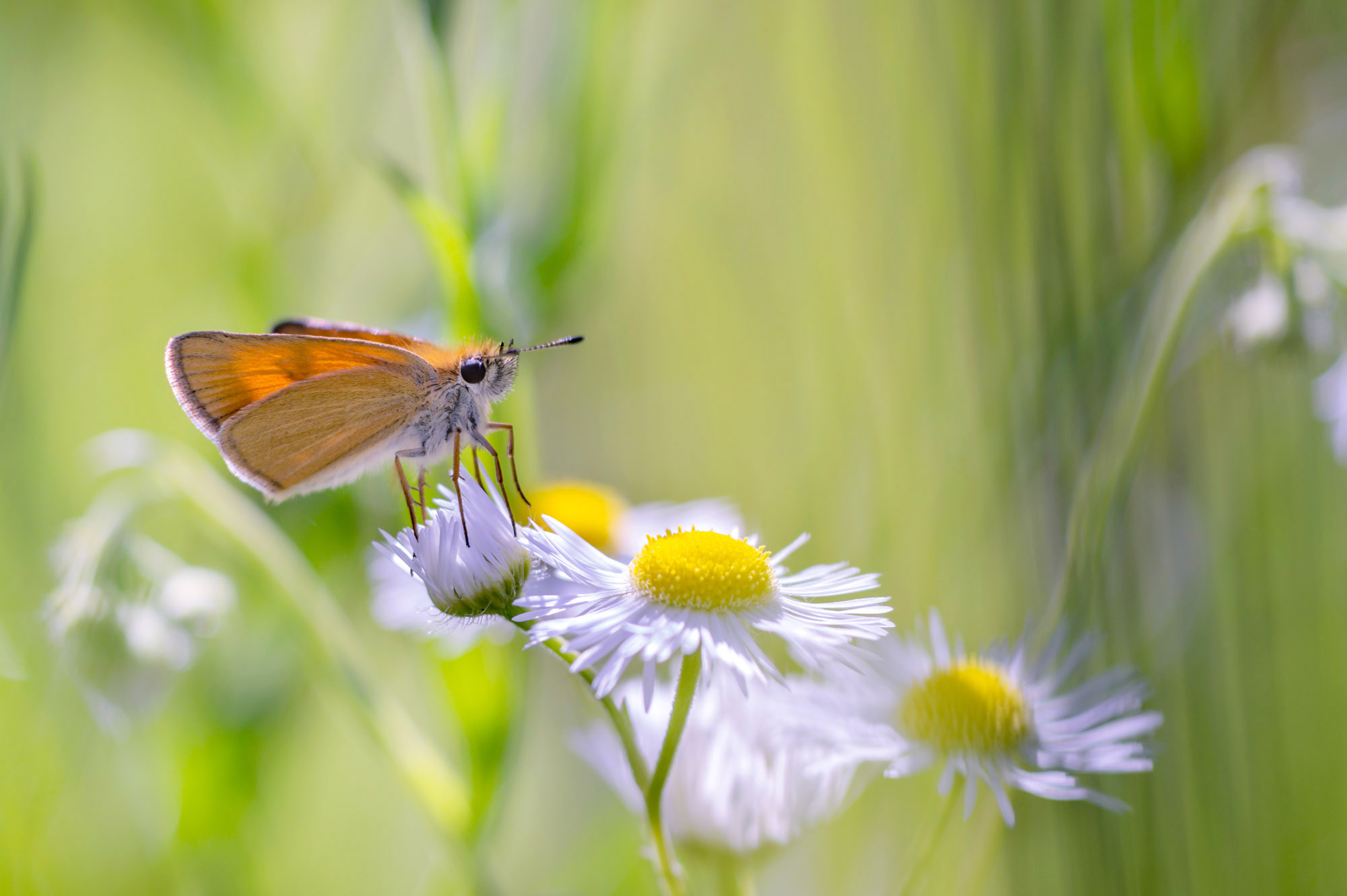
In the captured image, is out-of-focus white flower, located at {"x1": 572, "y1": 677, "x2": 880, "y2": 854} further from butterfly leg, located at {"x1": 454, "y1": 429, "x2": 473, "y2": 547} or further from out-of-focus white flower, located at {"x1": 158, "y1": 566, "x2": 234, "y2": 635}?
out-of-focus white flower, located at {"x1": 158, "y1": 566, "x2": 234, "y2": 635}

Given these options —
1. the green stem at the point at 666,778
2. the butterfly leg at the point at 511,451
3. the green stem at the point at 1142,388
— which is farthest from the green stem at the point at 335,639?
the green stem at the point at 1142,388

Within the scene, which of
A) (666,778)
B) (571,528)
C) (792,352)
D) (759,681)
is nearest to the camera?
(666,778)

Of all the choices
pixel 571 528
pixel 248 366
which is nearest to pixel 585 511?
pixel 571 528

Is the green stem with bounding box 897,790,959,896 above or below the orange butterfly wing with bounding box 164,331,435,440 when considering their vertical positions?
below

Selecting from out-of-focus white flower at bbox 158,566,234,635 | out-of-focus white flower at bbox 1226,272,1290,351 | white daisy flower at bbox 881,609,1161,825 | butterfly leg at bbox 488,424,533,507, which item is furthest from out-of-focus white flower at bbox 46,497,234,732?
out-of-focus white flower at bbox 1226,272,1290,351

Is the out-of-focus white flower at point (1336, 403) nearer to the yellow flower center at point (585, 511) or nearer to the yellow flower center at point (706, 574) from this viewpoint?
the yellow flower center at point (706, 574)

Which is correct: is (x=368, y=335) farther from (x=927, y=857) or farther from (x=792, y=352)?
(x=792, y=352)
